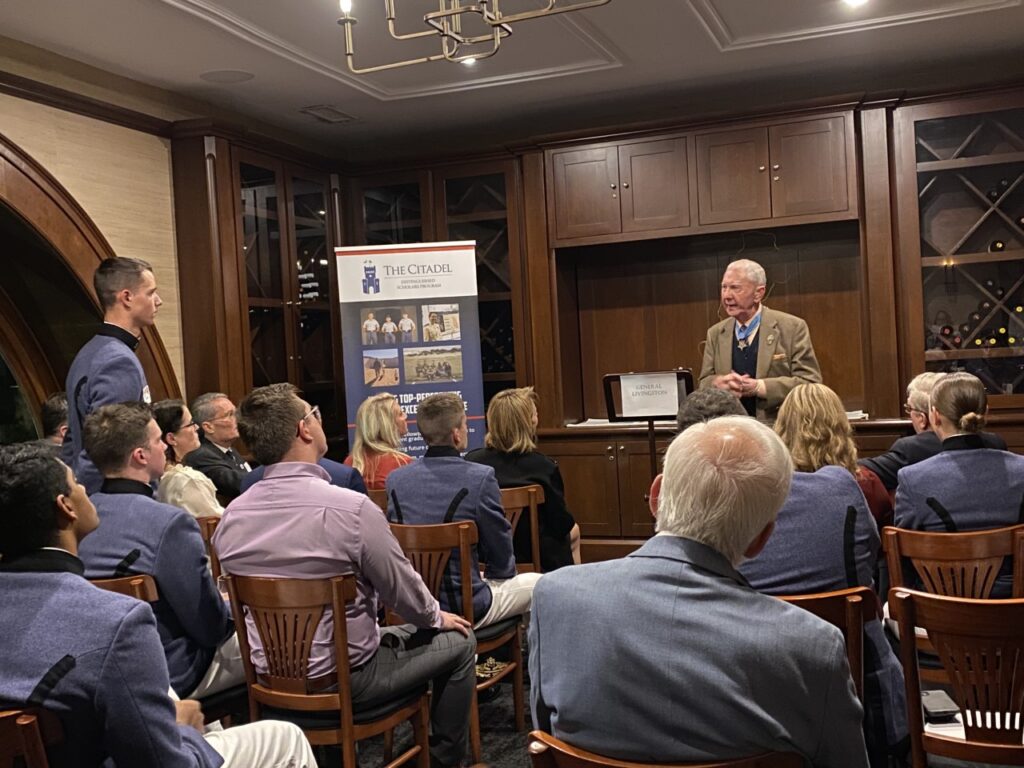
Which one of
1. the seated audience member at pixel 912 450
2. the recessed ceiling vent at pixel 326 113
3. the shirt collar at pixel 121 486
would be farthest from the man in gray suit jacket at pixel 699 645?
the recessed ceiling vent at pixel 326 113

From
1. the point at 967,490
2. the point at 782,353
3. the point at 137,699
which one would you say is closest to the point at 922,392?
the point at 967,490

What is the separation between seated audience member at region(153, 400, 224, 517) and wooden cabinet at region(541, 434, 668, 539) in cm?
295

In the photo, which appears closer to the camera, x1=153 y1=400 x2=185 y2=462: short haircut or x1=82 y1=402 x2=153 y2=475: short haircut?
x1=82 y1=402 x2=153 y2=475: short haircut

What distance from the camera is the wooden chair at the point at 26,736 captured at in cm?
145

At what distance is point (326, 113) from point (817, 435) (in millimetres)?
4501

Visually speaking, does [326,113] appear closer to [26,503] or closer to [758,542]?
[26,503]

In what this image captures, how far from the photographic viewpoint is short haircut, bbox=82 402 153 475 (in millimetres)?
2539

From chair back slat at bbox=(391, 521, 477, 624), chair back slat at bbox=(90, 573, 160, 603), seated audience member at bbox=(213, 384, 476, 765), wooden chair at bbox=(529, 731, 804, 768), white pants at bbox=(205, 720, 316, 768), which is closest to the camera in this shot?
wooden chair at bbox=(529, 731, 804, 768)

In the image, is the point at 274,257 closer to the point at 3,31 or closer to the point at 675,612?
the point at 3,31

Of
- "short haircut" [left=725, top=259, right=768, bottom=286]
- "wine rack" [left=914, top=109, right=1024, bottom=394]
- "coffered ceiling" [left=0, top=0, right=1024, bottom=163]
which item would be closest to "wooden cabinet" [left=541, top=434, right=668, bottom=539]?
"short haircut" [left=725, top=259, right=768, bottom=286]

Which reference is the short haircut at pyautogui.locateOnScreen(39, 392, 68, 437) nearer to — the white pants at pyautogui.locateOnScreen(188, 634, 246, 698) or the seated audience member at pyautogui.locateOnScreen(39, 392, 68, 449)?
the seated audience member at pyautogui.locateOnScreen(39, 392, 68, 449)

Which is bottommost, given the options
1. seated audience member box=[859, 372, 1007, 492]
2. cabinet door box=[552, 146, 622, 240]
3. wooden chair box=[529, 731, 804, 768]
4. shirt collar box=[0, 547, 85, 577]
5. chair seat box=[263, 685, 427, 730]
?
chair seat box=[263, 685, 427, 730]

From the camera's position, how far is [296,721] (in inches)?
102

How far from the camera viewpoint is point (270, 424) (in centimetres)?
264
